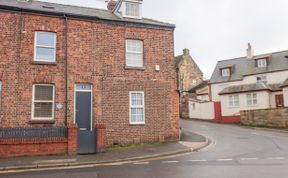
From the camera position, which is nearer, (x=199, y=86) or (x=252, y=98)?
(x=252, y=98)

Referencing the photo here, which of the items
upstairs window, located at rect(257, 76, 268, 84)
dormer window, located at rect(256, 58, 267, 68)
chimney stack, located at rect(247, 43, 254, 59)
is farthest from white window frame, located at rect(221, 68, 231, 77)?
upstairs window, located at rect(257, 76, 268, 84)

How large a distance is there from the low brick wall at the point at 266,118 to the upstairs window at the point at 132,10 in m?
18.0

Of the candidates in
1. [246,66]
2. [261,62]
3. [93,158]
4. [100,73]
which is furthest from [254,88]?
[93,158]

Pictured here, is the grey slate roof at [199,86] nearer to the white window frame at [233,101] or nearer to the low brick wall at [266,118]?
the white window frame at [233,101]

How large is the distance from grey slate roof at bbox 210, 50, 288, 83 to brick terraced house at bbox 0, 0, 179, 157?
24.5 meters

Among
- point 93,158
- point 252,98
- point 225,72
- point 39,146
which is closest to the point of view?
point 93,158

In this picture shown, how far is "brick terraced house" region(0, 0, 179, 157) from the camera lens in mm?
15461

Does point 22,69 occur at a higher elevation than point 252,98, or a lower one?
higher

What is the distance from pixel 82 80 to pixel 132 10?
20.8 ft

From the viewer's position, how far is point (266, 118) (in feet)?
102

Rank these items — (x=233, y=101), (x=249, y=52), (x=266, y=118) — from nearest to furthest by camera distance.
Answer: (x=266, y=118) → (x=233, y=101) → (x=249, y=52)

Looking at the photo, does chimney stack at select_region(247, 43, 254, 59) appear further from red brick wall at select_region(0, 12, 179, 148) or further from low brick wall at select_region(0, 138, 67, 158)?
low brick wall at select_region(0, 138, 67, 158)

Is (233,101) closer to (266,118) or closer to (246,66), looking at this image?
(266,118)

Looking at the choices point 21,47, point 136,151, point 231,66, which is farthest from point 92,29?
point 231,66
